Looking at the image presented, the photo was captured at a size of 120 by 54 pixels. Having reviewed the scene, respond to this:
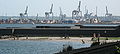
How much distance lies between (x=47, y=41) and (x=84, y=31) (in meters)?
11.7

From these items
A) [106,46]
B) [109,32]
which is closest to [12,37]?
A: [109,32]

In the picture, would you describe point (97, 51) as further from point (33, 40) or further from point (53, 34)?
point (53, 34)

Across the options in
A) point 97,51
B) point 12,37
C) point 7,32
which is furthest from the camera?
point 7,32

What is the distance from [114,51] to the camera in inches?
890

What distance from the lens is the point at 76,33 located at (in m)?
72.1

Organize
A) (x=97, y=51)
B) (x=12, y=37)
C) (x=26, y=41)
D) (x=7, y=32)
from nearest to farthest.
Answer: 1. (x=97, y=51)
2. (x=26, y=41)
3. (x=12, y=37)
4. (x=7, y=32)

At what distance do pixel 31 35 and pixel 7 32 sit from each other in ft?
21.5

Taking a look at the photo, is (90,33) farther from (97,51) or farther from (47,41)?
(97,51)

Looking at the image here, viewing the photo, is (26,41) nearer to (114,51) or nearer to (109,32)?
(109,32)

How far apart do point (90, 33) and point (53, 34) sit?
8.74 m

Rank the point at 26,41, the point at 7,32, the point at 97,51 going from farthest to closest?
the point at 7,32, the point at 26,41, the point at 97,51

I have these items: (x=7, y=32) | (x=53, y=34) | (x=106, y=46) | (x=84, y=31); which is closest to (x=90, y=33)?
(x=84, y=31)

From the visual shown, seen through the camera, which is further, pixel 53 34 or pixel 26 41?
pixel 53 34

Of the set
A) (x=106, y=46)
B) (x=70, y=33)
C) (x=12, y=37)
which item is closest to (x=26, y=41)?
(x=12, y=37)
